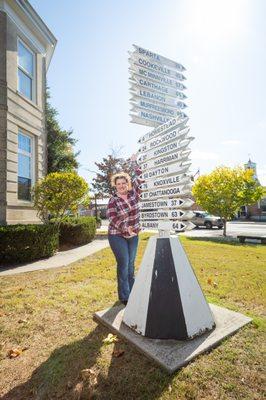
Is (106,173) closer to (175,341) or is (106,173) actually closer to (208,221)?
(208,221)

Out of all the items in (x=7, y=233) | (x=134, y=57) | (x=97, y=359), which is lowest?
(x=97, y=359)

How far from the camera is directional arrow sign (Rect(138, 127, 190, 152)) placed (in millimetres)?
3505

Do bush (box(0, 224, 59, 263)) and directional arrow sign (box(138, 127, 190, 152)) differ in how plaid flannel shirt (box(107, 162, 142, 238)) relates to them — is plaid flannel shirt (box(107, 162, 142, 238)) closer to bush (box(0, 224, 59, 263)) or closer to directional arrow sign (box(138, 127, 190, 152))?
directional arrow sign (box(138, 127, 190, 152))

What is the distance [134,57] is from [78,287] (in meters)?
4.01

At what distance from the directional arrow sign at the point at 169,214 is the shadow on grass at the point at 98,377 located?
152 cm

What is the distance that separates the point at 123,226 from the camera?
12.5ft

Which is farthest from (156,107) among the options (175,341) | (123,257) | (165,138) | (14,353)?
(14,353)

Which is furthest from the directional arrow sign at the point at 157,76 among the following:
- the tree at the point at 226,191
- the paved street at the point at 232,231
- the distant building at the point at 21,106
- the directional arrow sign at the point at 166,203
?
the tree at the point at 226,191

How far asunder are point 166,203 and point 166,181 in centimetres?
28

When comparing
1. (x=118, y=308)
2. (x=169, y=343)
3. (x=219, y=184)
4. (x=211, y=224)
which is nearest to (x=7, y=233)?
(x=118, y=308)

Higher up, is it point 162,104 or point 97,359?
point 162,104

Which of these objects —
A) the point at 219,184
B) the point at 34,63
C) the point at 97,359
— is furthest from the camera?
the point at 219,184

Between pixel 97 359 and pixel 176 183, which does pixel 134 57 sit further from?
pixel 97 359

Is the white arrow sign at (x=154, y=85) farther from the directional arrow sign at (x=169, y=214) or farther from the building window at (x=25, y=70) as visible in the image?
the building window at (x=25, y=70)
